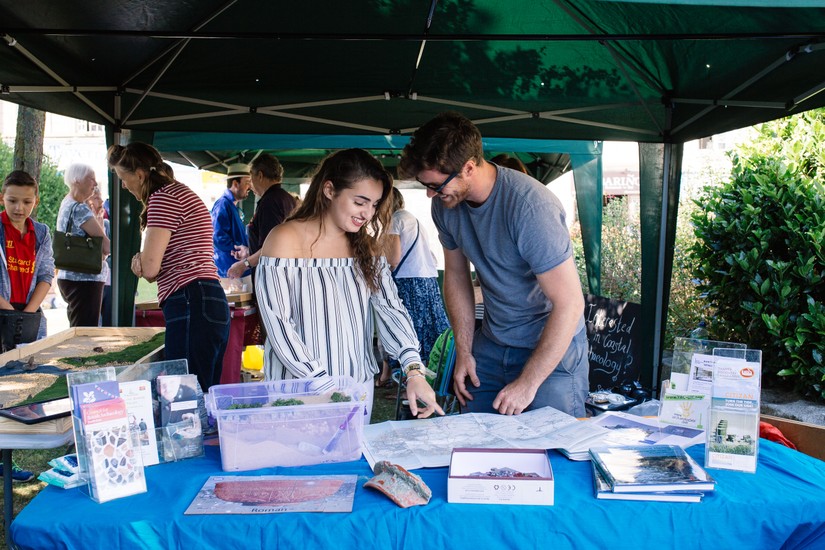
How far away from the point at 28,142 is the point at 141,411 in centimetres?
552

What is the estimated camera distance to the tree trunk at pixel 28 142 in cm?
605

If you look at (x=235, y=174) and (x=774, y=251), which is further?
(x=235, y=174)

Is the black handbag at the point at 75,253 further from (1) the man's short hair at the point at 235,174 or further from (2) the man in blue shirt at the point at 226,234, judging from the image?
(1) the man's short hair at the point at 235,174

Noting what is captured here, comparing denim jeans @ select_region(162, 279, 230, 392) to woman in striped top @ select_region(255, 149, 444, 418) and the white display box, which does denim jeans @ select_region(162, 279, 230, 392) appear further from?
the white display box

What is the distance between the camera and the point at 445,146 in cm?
200

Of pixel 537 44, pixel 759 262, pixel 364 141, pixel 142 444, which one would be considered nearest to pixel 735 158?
pixel 759 262

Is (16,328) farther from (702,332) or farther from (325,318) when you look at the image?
(702,332)

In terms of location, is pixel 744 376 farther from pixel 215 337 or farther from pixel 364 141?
pixel 364 141

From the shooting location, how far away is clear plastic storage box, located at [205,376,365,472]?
1.62 m

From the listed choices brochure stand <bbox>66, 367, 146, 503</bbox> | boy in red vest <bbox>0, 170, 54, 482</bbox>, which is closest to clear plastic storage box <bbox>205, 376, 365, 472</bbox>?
brochure stand <bbox>66, 367, 146, 503</bbox>

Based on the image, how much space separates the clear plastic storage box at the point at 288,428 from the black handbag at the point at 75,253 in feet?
11.0

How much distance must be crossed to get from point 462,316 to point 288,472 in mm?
1006

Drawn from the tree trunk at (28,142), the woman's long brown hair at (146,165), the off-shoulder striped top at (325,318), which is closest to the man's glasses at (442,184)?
the off-shoulder striped top at (325,318)

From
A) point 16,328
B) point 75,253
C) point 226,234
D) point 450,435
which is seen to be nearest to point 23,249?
point 75,253
